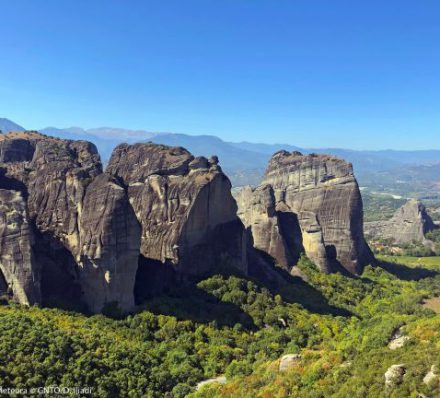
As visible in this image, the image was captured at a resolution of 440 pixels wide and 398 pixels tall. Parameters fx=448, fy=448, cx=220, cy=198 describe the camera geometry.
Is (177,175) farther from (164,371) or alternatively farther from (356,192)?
(356,192)

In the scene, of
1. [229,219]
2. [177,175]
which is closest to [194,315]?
[229,219]

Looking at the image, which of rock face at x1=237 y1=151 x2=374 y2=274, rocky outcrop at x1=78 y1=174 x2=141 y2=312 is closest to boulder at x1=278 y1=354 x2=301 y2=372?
rocky outcrop at x1=78 y1=174 x2=141 y2=312

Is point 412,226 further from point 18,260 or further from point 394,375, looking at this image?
point 394,375

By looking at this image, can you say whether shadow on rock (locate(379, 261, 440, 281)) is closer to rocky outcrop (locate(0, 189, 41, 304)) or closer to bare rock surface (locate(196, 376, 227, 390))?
bare rock surface (locate(196, 376, 227, 390))

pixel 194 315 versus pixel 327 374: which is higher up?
pixel 327 374

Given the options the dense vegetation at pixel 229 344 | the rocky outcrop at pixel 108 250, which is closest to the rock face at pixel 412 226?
the dense vegetation at pixel 229 344

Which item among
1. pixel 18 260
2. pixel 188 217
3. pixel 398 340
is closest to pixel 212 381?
pixel 398 340
